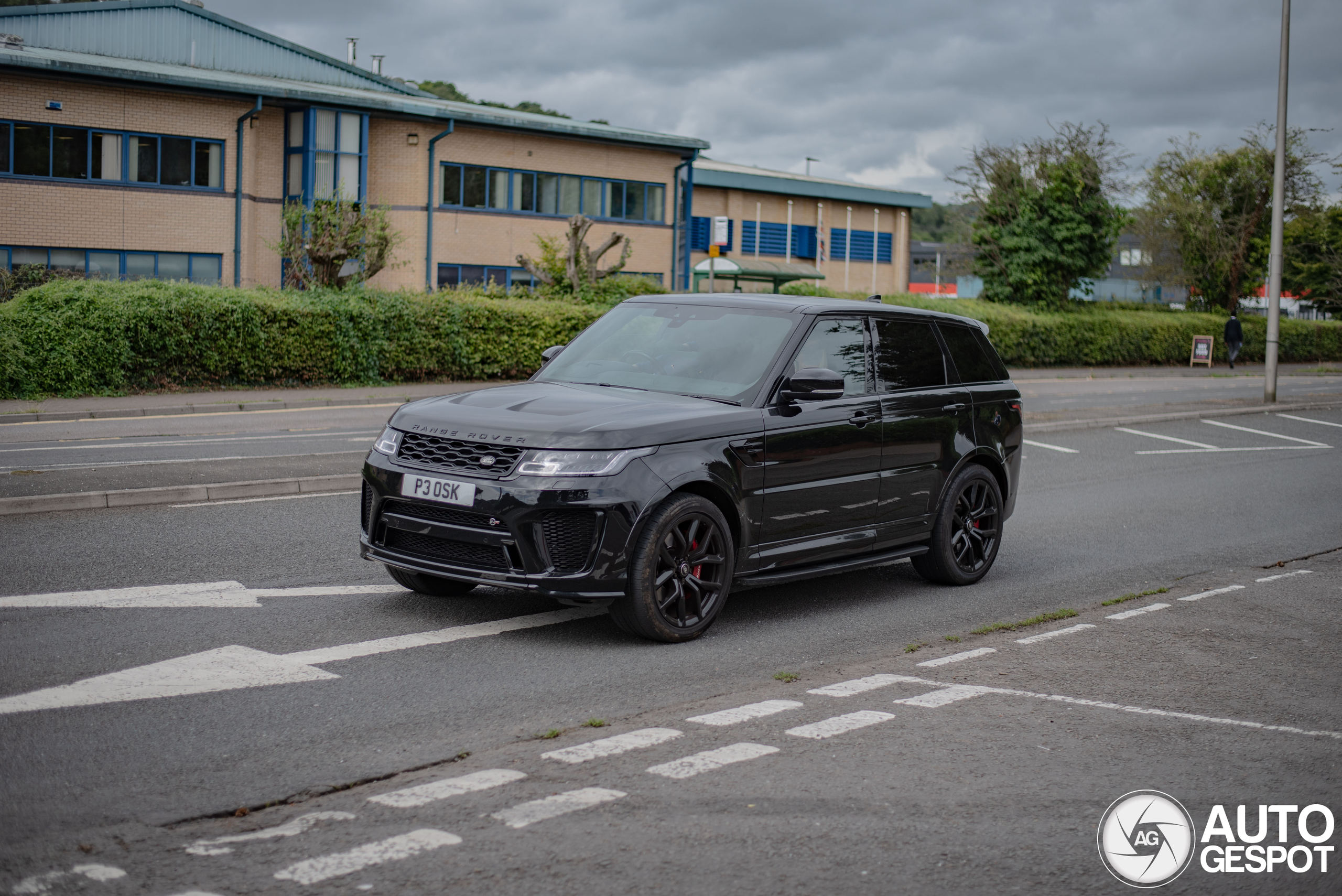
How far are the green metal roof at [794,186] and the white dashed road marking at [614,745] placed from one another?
151ft

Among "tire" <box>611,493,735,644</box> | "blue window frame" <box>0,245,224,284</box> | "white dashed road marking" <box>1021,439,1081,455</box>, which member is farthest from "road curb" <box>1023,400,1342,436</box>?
"blue window frame" <box>0,245,224,284</box>

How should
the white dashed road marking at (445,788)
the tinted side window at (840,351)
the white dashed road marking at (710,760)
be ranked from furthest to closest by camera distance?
the tinted side window at (840,351) → the white dashed road marking at (710,760) → the white dashed road marking at (445,788)

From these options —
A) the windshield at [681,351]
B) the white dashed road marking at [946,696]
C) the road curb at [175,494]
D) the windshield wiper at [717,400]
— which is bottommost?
the white dashed road marking at [946,696]

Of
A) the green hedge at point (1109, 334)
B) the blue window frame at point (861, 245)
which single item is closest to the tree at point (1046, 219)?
the green hedge at point (1109, 334)

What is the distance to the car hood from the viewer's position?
246 inches

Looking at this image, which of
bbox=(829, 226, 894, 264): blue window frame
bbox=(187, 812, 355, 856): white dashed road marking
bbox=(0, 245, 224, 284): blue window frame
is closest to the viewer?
bbox=(187, 812, 355, 856): white dashed road marking

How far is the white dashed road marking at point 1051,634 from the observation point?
700cm

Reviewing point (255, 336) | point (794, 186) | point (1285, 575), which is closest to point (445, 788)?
point (1285, 575)

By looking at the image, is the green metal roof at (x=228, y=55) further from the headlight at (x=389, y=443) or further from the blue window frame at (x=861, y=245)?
the headlight at (x=389, y=443)

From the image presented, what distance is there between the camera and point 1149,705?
19.0ft

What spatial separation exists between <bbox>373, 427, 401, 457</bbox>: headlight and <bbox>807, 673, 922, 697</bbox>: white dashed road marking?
2.42 m

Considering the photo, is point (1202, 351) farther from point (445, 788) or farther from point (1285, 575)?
point (445, 788)

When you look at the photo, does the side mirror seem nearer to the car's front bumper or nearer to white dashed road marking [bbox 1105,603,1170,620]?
the car's front bumper

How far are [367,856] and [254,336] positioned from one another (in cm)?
2026
